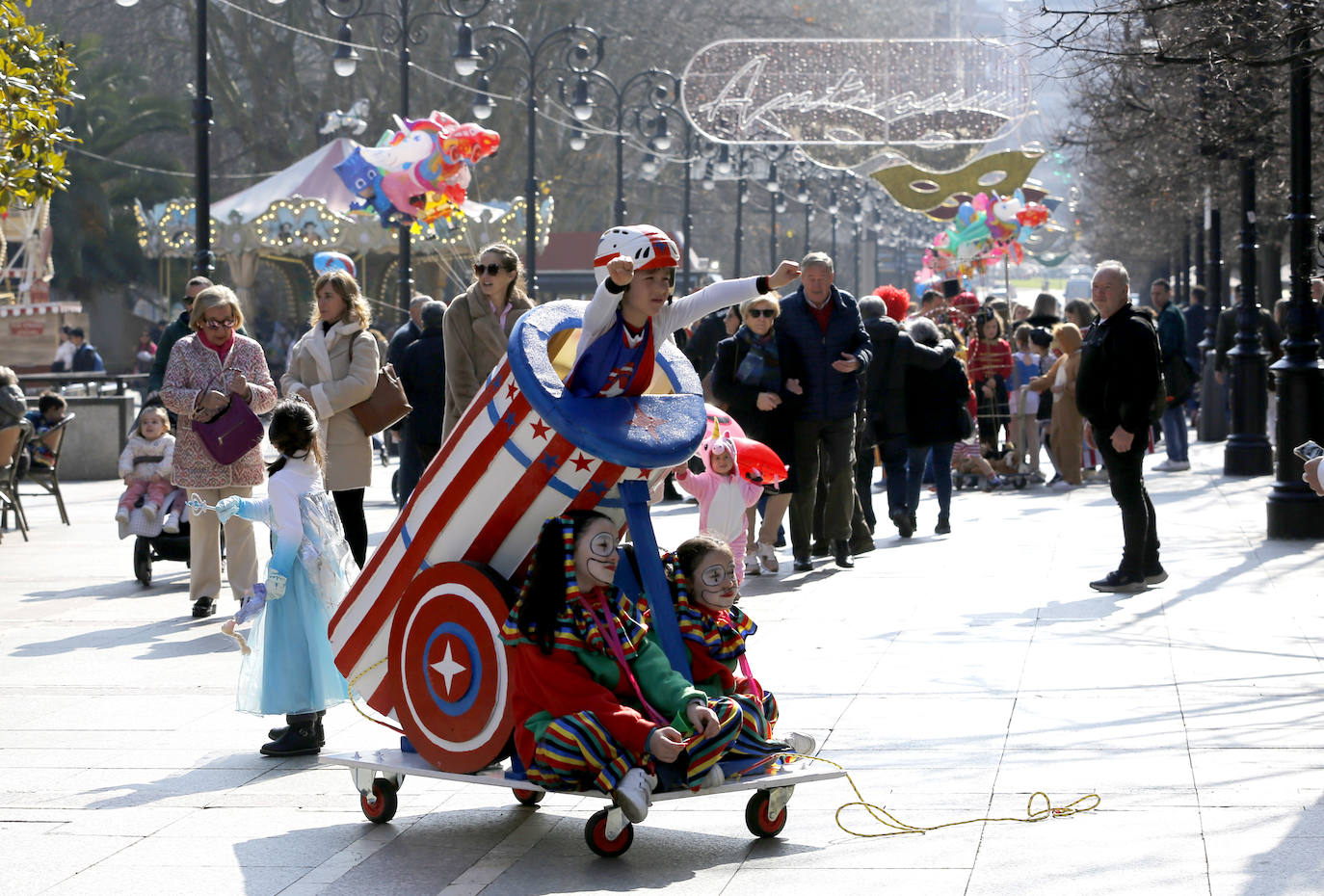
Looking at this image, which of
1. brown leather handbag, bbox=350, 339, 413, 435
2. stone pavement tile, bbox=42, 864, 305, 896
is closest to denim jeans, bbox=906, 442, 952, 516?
brown leather handbag, bbox=350, 339, 413, 435

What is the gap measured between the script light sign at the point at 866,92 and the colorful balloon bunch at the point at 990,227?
350 cm

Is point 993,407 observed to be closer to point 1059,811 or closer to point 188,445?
point 188,445

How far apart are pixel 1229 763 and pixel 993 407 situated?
39.8 feet

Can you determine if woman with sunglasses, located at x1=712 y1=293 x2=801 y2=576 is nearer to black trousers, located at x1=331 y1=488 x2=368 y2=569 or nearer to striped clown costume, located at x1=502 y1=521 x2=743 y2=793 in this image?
black trousers, located at x1=331 y1=488 x2=368 y2=569

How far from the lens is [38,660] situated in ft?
28.8

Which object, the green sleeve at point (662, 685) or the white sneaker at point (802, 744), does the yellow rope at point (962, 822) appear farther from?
the green sleeve at point (662, 685)

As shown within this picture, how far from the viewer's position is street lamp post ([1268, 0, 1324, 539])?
40.9 ft

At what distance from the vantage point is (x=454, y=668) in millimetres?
5500

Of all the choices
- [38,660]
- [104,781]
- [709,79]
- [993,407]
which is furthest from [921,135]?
[104,781]

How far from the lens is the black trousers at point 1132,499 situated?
33.8 feet

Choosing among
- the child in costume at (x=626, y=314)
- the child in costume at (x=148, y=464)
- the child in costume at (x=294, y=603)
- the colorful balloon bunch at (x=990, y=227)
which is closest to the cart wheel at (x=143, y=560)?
the child in costume at (x=148, y=464)

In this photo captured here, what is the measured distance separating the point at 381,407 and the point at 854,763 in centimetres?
394

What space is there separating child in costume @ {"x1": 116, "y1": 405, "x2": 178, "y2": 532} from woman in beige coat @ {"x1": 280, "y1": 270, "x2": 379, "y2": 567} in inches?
87.9

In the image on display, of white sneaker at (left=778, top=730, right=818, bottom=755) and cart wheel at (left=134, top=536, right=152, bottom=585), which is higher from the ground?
white sneaker at (left=778, top=730, right=818, bottom=755)
